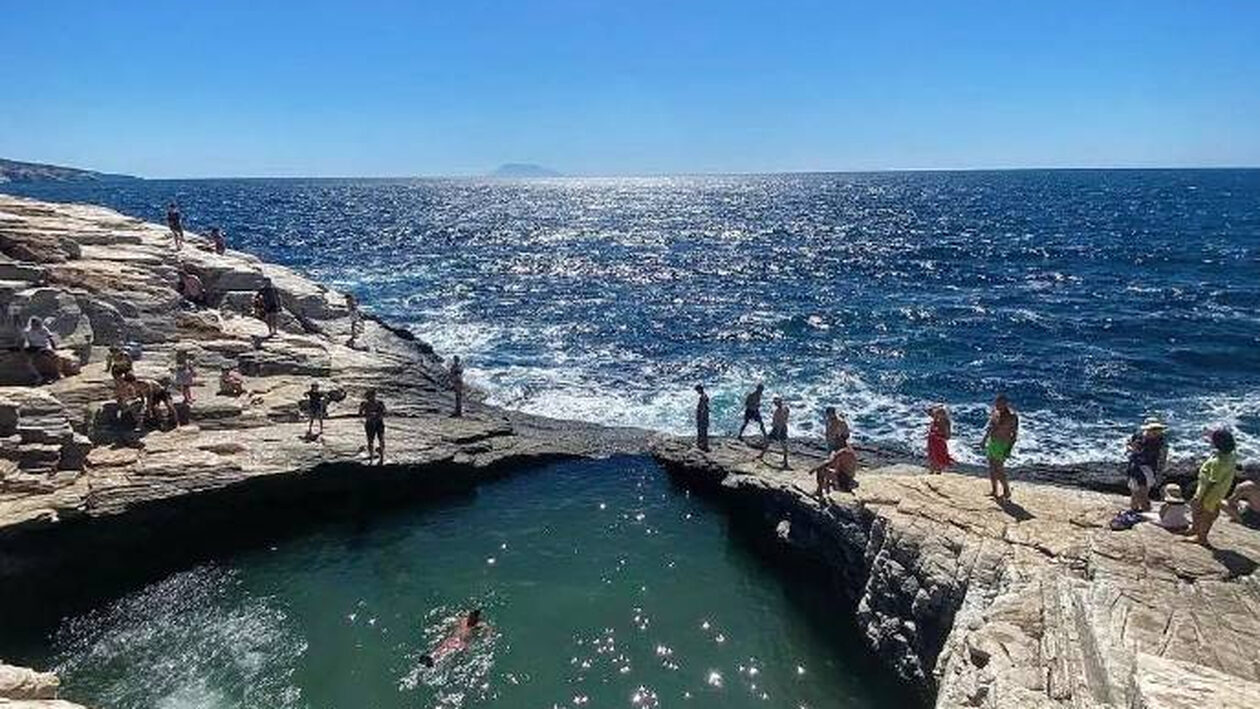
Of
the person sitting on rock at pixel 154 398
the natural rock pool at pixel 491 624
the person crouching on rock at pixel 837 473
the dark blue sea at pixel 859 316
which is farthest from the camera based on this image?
the dark blue sea at pixel 859 316

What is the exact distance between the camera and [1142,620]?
1286 cm

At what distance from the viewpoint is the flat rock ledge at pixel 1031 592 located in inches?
461

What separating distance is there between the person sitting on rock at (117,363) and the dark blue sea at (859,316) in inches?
591

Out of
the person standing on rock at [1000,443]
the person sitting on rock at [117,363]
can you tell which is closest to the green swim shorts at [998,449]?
the person standing on rock at [1000,443]

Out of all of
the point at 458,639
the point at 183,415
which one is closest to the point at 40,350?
the point at 183,415

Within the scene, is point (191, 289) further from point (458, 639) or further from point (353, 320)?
point (458, 639)

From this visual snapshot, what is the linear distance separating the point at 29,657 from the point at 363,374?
13831 millimetres

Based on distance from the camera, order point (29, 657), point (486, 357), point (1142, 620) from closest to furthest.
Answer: point (1142, 620), point (29, 657), point (486, 357)

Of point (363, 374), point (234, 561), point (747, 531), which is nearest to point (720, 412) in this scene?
point (747, 531)

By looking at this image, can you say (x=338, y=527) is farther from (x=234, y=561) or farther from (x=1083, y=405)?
(x=1083, y=405)

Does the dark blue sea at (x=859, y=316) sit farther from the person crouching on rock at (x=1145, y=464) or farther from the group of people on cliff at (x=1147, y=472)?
the person crouching on rock at (x=1145, y=464)

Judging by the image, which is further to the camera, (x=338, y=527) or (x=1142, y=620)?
(x=338, y=527)

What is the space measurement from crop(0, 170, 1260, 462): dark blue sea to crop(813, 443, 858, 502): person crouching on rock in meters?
10.2

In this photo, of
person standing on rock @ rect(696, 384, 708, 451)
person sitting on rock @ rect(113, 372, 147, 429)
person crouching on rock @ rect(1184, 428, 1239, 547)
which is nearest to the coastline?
person sitting on rock @ rect(113, 372, 147, 429)
